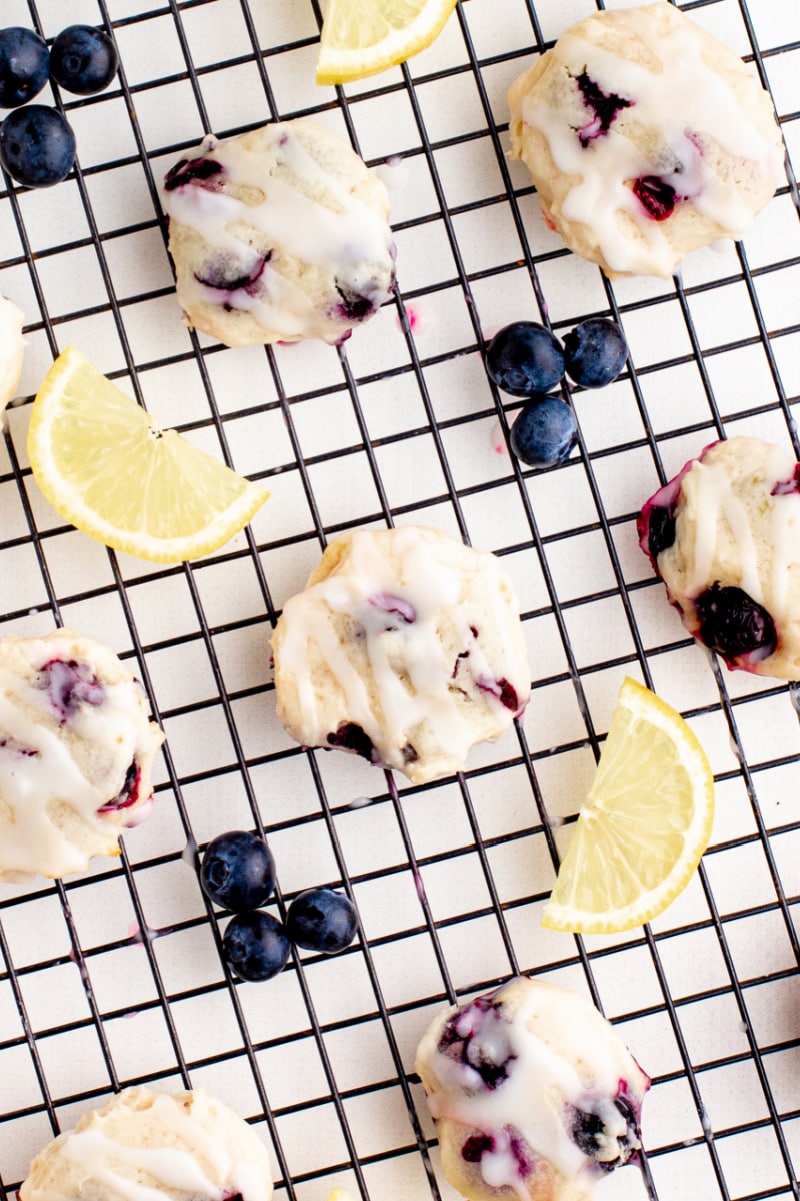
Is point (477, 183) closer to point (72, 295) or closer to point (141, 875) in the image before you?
point (72, 295)

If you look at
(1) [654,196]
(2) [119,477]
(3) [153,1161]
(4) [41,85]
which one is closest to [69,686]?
(2) [119,477]

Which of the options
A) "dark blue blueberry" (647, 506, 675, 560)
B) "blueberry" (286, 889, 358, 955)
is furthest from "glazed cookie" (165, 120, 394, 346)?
"blueberry" (286, 889, 358, 955)

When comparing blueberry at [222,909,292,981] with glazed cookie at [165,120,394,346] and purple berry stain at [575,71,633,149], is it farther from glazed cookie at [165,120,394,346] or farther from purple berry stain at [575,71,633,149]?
purple berry stain at [575,71,633,149]

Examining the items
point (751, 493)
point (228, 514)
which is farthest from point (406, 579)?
point (751, 493)

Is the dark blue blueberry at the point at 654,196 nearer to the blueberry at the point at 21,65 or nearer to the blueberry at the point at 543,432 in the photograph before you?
the blueberry at the point at 543,432

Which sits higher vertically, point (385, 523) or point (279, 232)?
point (279, 232)

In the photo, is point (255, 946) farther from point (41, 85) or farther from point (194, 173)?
point (41, 85)
